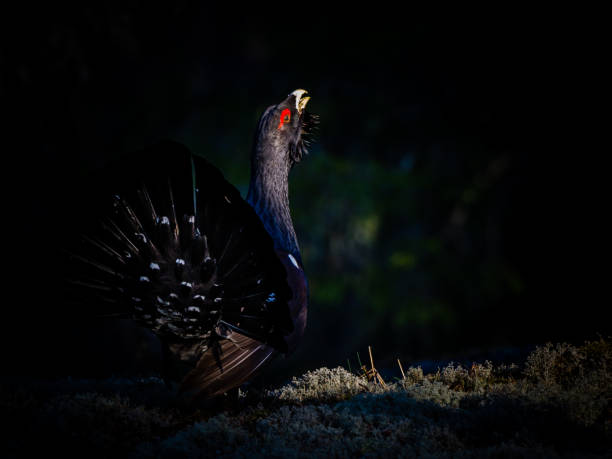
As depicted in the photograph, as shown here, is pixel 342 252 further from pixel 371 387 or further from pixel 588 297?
pixel 371 387

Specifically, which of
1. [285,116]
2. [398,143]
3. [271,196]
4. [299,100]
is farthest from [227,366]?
[398,143]

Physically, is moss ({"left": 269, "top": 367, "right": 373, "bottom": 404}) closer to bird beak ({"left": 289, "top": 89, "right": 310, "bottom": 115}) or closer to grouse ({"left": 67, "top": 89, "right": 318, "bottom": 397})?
grouse ({"left": 67, "top": 89, "right": 318, "bottom": 397})

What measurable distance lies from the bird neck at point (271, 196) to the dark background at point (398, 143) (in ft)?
15.6

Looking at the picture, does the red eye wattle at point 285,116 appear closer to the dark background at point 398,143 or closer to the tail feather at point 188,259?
the tail feather at point 188,259

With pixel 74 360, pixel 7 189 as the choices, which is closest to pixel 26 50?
pixel 7 189

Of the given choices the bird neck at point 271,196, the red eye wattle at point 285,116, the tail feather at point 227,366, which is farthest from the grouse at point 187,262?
Result: the red eye wattle at point 285,116

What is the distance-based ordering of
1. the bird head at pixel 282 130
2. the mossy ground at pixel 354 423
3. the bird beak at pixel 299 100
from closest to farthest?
the mossy ground at pixel 354 423
the bird head at pixel 282 130
the bird beak at pixel 299 100

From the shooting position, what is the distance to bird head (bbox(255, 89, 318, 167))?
4.32 m

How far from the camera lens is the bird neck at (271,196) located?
416 cm

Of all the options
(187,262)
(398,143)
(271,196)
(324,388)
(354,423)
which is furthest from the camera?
(398,143)

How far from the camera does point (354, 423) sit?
2723 millimetres

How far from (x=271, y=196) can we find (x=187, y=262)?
55.5 inches

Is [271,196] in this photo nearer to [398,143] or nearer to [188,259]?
[188,259]

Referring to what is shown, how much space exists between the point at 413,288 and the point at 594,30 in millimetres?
6490
